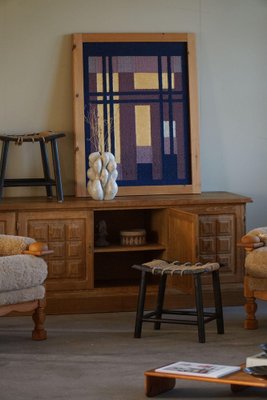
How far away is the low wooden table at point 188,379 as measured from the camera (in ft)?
14.9

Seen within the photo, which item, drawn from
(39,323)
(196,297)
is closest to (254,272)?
(196,297)

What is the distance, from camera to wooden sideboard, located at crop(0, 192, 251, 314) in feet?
23.3

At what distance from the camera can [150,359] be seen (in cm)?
574

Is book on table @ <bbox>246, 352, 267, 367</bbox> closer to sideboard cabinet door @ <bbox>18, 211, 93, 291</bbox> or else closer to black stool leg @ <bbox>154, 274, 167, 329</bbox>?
black stool leg @ <bbox>154, 274, 167, 329</bbox>

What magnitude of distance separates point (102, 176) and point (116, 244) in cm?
62

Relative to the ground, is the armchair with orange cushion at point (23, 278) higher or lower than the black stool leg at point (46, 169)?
lower

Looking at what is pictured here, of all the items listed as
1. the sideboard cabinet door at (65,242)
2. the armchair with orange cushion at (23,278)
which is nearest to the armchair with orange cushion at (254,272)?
the sideboard cabinet door at (65,242)

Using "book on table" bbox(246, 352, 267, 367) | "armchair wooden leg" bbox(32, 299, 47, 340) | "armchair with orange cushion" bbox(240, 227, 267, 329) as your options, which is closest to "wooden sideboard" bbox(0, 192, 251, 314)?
"armchair with orange cushion" bbox(240, 227, 267, 329)

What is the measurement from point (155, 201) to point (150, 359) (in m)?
1.80

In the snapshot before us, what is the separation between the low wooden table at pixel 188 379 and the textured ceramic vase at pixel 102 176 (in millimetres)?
2586

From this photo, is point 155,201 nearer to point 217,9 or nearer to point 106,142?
point 106,142

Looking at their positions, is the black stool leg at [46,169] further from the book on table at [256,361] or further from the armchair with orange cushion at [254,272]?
the book on table at [256,361]

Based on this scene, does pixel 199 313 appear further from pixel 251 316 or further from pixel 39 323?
pixel 39 323

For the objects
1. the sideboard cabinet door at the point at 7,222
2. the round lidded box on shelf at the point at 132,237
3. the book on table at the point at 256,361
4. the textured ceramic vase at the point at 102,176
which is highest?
the textured ceramic vase at the point at 102,176
